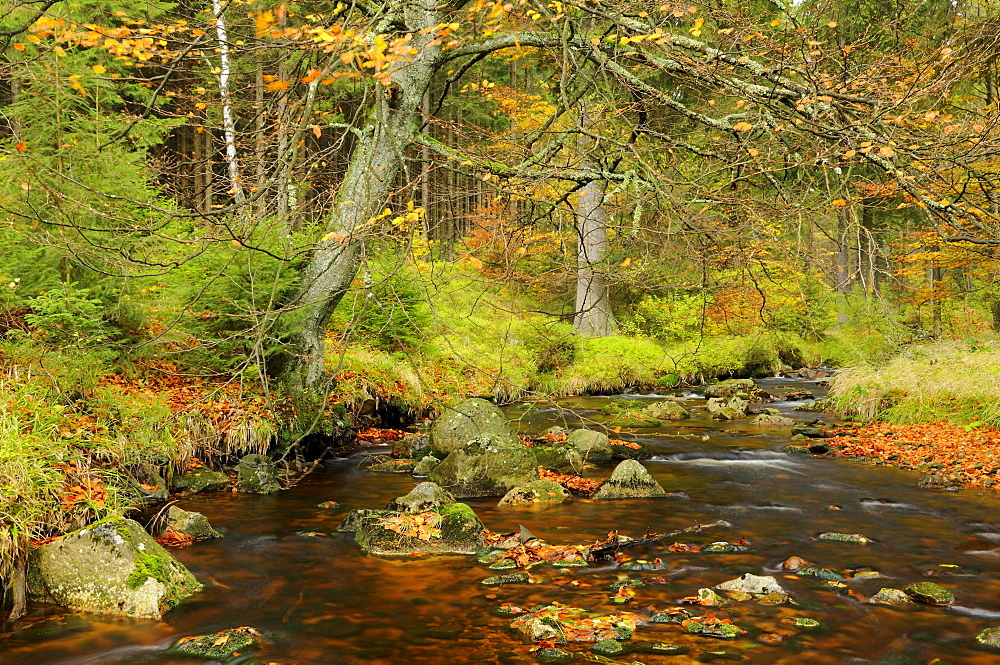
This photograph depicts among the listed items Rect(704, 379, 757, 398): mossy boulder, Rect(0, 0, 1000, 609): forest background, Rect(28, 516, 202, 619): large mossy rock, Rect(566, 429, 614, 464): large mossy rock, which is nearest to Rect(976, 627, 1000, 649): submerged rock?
Rect(0, 0, 1000, 609): forest background

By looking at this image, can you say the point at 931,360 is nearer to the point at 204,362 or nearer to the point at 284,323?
the point at 284,323

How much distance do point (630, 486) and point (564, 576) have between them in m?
2.82

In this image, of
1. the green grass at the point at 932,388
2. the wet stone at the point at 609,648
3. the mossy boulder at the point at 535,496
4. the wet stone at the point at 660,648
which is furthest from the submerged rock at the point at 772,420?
the wet stone at the point at 609,648

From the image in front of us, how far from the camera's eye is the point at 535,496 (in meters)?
8.06

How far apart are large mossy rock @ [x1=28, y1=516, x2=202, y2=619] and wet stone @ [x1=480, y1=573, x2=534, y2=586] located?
2.29 meters

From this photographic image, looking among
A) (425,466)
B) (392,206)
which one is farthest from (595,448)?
(392,206)

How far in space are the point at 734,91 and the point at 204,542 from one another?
6.25 m

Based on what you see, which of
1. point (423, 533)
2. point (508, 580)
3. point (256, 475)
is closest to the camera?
point (508, 580)

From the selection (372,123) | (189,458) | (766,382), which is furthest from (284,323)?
(766,382)

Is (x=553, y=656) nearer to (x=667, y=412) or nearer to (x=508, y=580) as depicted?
(x=508, y=580)

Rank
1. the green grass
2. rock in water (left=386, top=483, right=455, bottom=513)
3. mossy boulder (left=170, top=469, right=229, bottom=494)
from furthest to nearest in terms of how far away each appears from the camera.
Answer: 1. the green grass
2. mossy boulder (left=170, top=469, right=229, bottom=494)
3. rock in water (left=386, top=483, right=455, bottom=513)

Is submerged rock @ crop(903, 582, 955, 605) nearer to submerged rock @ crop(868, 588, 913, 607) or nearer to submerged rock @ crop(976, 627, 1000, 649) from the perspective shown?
submerged rock @ crop(868, 588, 913, 607)

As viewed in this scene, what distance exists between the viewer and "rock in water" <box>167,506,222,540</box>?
Answer: 256 inches

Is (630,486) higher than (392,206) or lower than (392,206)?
lower
